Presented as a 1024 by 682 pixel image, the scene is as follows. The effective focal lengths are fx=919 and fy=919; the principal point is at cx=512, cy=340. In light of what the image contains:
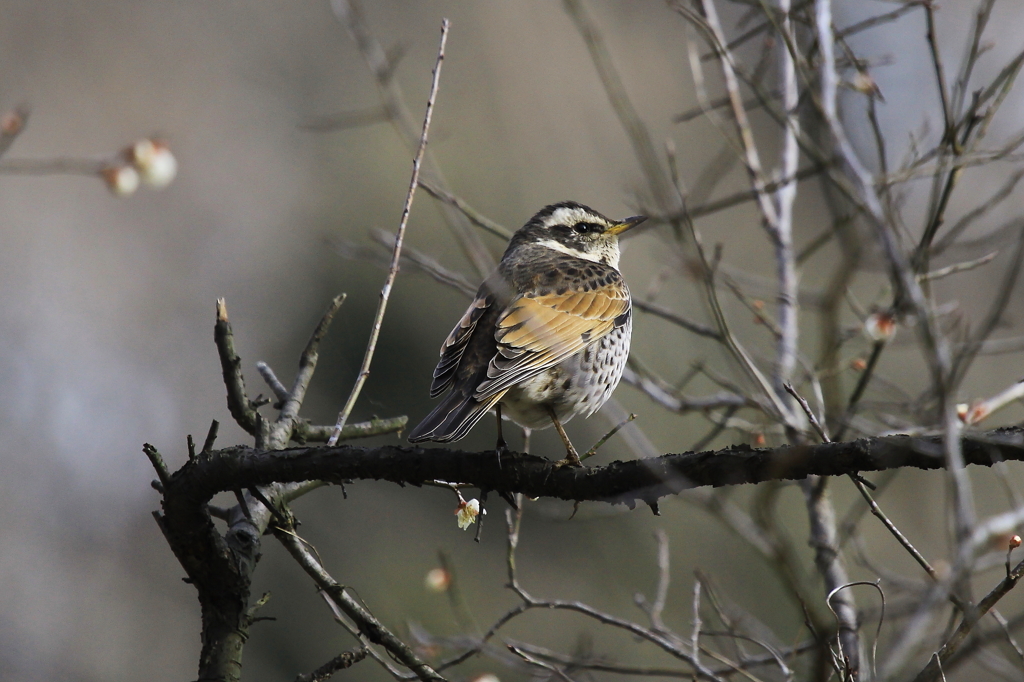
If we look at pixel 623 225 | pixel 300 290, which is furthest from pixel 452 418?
pixel 300 290

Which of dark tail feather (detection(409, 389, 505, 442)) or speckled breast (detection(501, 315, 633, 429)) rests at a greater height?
speckled breast (detection(501, 315, 633, 429))

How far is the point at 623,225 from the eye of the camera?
5.83m

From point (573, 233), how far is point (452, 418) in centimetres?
261

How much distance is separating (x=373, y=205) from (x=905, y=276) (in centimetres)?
1264

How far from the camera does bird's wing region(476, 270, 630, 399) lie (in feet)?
13.5

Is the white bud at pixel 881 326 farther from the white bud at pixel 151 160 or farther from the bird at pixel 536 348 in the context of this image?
the white bud at pixel 151 160

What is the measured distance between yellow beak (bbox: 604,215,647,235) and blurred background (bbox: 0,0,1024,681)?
3.25 ft

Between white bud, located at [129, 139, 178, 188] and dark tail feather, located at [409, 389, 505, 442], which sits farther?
white bud, located at [129, 139, 178, 188]

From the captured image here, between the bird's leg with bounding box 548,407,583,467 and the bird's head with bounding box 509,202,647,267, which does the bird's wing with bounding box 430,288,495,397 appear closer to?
the bird's leg with bounding box 548,407,583,467

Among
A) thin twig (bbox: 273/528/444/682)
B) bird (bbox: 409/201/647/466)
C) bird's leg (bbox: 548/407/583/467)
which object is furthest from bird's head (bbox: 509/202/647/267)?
thin twig (bbox: 273/528/444/682)

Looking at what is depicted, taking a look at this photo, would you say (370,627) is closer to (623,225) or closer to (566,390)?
(566,390)

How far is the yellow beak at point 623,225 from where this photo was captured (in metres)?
5.66

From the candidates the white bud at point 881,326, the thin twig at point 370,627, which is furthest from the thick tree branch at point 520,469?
the white bud at point 881,326

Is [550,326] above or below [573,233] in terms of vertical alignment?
below
